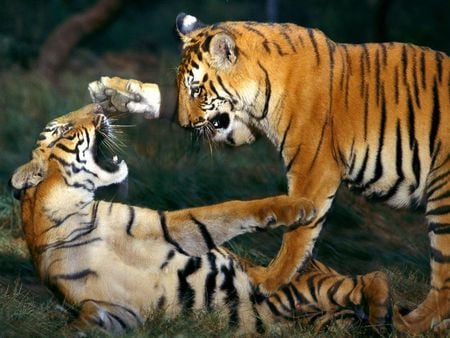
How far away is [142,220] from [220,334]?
60cm

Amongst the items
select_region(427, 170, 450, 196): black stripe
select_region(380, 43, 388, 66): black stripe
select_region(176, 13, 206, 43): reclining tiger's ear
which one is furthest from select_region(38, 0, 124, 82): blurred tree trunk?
select_region(427, 170, 450, 196): black stripe

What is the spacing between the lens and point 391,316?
14.5ft

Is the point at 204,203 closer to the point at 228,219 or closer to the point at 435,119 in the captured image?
the point at 228,219

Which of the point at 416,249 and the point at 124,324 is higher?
the point at 124,324

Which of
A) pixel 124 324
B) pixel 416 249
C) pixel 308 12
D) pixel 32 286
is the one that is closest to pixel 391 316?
pixel 124 324

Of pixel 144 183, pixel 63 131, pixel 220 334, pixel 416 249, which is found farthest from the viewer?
pixel 144 183

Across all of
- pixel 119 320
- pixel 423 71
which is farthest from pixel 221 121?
pixel 119 320

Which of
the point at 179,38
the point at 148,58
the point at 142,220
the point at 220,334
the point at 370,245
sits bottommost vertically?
the point at 148,58

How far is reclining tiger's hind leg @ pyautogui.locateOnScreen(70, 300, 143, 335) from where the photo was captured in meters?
4.31

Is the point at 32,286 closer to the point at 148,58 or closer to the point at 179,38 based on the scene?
the point at 179,38

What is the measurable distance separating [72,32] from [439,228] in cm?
746

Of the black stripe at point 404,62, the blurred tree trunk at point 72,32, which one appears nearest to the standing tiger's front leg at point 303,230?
the black stripe at point 404,62

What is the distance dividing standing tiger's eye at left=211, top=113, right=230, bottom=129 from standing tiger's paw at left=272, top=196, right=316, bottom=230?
22.4 inches

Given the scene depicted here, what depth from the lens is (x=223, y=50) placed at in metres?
4.69
